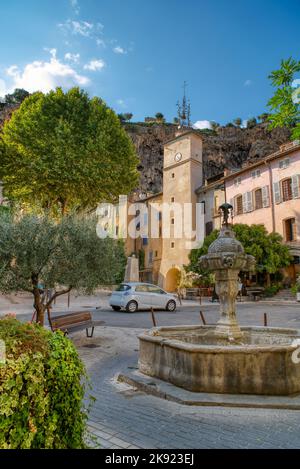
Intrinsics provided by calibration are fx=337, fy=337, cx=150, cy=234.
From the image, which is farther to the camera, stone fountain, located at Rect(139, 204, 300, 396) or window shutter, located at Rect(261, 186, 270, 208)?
window shutter, located at Rect(261, 186, 270, 208)

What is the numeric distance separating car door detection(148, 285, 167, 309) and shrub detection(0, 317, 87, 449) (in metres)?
16.0

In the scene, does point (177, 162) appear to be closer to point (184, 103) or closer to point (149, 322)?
point (184, 103)

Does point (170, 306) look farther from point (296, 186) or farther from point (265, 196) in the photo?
point (265, 196)

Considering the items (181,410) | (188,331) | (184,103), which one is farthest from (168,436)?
(184,103)

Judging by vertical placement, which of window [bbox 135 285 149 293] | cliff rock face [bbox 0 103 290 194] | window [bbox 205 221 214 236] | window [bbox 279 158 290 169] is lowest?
window [bbox 135 285 149 293]

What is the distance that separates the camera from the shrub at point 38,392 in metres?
2.12

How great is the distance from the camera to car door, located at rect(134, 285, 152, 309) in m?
17.8

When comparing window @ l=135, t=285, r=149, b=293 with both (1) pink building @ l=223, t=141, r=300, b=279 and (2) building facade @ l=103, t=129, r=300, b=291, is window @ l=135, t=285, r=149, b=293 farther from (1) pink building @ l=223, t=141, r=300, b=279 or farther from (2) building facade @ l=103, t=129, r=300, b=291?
(1) pink building @ l=223, t=141, r=300, b=279

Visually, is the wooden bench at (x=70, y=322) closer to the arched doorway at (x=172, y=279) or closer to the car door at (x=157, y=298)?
the car door at (x=157, y=298)

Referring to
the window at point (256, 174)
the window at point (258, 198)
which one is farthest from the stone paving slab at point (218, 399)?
the window at point (256, 174)

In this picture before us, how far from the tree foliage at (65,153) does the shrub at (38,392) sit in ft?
56.6

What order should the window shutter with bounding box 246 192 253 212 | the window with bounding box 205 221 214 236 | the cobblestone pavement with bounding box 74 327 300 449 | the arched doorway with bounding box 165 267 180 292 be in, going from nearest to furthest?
the cobblestone pavement with bounding box 74 327 300 449 → the window shutter with bounding box 246 192 253 212 → the window with bounding box 205 221 214 236 → the arched doorway with bounding box 165 267 180 292

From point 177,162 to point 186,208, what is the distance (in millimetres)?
5680

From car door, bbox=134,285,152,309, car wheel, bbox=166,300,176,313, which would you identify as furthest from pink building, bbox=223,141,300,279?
car door, bbox=134,285,152,309
